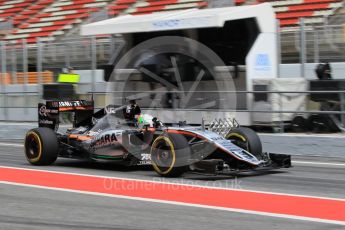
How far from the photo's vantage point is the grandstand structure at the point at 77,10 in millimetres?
18219

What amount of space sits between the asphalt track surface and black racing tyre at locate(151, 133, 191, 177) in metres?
0.15

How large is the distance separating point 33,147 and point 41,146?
0.38 metres

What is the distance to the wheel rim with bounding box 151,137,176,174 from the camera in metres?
8.30

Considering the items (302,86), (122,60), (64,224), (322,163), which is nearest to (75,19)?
(122,60)

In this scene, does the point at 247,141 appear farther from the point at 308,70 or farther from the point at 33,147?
the point at 308,70

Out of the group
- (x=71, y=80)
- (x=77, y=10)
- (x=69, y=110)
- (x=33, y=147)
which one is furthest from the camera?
(x=77, y=10)

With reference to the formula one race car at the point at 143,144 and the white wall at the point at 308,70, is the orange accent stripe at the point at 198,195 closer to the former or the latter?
the formula one race car at the point at 143,144

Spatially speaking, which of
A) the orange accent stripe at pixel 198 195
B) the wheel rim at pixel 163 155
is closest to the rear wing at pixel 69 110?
the orange accent stripe at pixel 198 195

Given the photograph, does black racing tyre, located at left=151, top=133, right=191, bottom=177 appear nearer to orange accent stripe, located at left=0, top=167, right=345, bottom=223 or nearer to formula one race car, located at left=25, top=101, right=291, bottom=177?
formula one race car, located at left=25, top=101, right=291, bottom=177

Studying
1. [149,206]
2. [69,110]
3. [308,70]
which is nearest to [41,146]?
[69,110]

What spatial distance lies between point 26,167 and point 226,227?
558cm

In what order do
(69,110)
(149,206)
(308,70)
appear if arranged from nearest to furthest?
(149,206), (69,110), (308,70)

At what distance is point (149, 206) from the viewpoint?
6.71 meters

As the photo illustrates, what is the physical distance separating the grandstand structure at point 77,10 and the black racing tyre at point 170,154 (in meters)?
10.3
